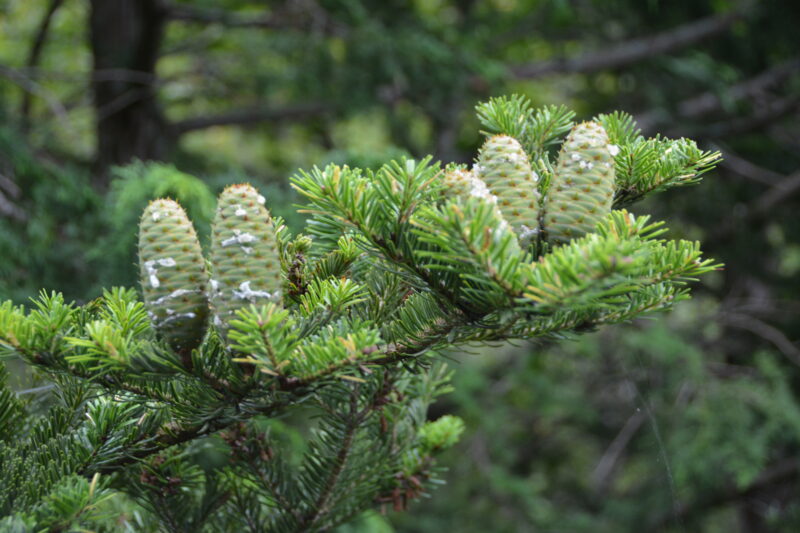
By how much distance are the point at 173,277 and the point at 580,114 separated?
16.0ft

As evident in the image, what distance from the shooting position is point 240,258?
797 millimetres

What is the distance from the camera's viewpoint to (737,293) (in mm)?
5105

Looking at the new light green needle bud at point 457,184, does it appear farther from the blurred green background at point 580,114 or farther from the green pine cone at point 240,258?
the blurred green background at point 580,114

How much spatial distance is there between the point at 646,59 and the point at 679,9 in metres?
0.43

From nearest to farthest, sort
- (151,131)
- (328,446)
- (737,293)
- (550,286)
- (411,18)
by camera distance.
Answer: (550,286)
(328,446)
(411,18)
(151,131)
(737,293)

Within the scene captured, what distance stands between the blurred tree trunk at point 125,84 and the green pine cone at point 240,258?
342 centimetres

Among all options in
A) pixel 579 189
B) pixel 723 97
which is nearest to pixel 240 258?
pixel 579 189

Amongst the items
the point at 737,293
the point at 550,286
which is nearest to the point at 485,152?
the point at 550,286

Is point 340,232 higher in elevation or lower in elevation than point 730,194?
lower

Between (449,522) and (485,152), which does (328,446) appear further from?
(449,522)

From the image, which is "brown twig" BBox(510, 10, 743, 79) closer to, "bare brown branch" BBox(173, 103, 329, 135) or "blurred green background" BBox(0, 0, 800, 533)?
"blurred green background" BBox(0, 0, 800, 533)

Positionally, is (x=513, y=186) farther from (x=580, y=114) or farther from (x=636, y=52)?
(x=580, y=114)

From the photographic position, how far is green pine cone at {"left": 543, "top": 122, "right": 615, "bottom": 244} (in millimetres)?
855

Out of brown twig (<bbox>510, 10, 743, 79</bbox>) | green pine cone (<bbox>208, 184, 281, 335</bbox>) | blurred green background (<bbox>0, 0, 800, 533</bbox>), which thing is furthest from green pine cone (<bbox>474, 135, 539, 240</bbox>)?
brown twig (<bbox>510, 10, 743, 79</bbox>)
